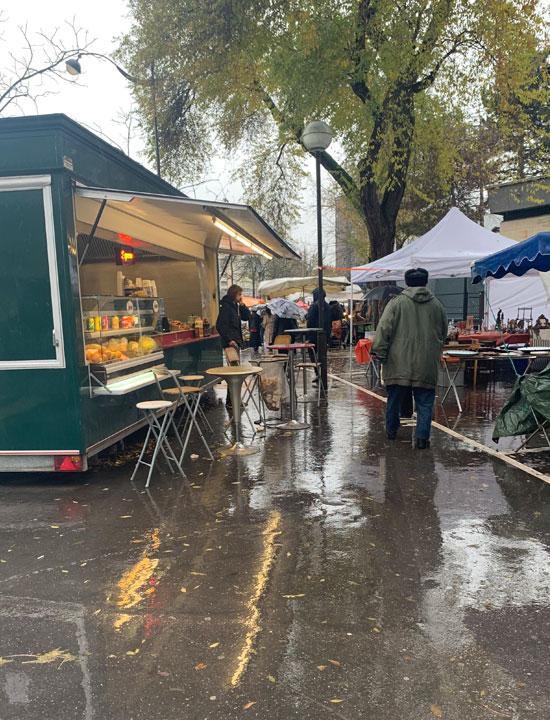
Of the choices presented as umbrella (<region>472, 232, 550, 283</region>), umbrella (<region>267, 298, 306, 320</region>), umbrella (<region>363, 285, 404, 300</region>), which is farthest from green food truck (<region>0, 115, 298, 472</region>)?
umbrella (<region>363, 285, 404, 300</region>)

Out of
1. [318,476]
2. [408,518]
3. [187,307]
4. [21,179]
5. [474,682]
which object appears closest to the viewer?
[474,682]

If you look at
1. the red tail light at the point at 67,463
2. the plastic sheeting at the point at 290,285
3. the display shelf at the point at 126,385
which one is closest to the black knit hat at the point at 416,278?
the display shelf at the point at 126,385

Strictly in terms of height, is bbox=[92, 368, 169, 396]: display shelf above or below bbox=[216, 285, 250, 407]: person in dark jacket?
below

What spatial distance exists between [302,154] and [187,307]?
7.65 m

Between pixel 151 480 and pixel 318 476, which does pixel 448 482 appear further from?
pixel 151 480

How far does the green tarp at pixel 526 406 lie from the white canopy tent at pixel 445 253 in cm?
488

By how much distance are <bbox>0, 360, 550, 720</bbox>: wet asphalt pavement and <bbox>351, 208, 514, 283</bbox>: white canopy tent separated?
576cm

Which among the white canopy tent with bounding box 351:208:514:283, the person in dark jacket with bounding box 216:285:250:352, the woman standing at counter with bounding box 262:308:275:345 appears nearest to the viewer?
the person in dark jacket with bounding box 216:285:250:352

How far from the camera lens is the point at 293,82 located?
11453 mm

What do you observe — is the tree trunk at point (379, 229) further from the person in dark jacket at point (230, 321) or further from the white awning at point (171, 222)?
the person in dark jacket at point (230, 321)

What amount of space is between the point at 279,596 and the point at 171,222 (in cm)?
612

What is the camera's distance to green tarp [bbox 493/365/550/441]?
549 cm

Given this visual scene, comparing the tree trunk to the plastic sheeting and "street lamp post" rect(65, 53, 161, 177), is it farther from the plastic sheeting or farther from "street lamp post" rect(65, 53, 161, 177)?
the plastic sheeting

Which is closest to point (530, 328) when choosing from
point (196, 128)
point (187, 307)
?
point (187, 307)
